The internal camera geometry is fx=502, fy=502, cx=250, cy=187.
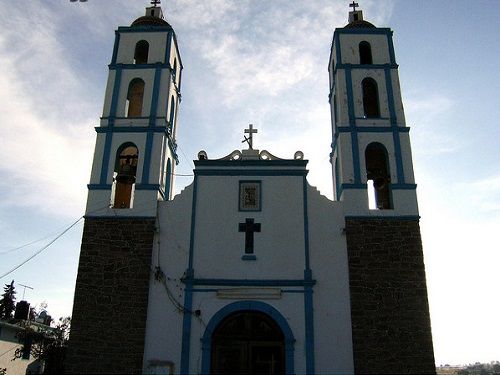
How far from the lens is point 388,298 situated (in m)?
12.8

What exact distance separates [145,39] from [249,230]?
7484 millimetres

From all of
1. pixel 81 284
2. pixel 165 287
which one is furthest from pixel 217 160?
pixel 81 284

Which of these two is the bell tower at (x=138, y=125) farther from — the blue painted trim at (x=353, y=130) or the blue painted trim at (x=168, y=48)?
the blue painted trim at (x=353, y=130)

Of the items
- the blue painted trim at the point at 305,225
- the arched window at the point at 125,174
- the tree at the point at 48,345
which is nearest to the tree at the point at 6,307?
the tree at the point at 48,345

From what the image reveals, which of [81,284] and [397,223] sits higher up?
[397,223]

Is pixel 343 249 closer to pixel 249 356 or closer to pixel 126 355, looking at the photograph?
pixel 249 356

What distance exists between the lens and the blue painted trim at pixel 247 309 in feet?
40.2

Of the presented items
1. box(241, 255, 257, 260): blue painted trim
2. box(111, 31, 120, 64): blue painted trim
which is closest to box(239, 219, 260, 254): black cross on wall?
box(241, 255, 257, 260): blue painted trim

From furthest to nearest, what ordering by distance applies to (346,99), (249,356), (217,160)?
1. (346,99)
2. (217,160)
3. (249,356)

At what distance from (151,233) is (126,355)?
3.21 metres

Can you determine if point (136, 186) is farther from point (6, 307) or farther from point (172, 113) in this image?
point (6, 307)

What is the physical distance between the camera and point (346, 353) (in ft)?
40.7

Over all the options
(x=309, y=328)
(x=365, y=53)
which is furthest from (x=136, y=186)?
(x=365, y=53)

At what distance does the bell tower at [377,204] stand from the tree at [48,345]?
305 inches
